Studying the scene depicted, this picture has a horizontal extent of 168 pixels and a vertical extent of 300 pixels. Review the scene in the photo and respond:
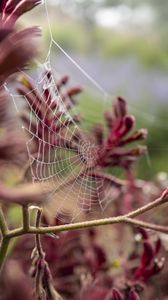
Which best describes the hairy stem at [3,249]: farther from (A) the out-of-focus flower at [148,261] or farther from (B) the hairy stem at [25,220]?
(A) the out-of-focus flower at [148,261]

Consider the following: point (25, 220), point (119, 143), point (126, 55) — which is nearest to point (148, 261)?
point (119, 143)

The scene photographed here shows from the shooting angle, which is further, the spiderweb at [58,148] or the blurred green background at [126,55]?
the blurred green background at [126,55]

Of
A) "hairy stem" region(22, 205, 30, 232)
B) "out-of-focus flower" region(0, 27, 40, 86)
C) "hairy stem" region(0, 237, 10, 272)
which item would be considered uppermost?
"out-of-focus flower" region(0, 27, 40, 86)

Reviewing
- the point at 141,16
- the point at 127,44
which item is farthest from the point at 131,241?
the point at 141,16

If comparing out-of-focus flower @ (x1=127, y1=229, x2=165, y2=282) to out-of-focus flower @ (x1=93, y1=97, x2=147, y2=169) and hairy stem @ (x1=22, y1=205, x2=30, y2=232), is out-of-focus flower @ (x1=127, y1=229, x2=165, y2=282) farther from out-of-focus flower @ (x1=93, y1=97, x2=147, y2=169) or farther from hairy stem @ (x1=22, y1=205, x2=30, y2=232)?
hairy stem @ (x1=22, y1=205, x2=30, y2=232)

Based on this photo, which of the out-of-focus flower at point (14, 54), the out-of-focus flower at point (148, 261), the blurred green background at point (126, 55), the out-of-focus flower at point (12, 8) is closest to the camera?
the out-of-focus flower at point (14, 54)

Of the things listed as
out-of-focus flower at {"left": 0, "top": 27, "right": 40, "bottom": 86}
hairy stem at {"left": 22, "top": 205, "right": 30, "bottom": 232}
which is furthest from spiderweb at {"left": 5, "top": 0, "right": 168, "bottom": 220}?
out-of-focus flower at {"left": 0, "top": 27, "right": 40, "bottom": 86}

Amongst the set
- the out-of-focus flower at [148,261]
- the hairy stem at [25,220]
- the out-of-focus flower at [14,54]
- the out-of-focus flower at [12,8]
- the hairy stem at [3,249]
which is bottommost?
the out-of-focus flower at [148,261]

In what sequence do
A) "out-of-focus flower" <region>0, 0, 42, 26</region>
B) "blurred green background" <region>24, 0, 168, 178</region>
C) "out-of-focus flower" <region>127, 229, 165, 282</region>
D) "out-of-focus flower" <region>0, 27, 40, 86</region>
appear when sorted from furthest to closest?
1. "blurred green background" <region>24, 0, 168, 178</region>
2. "out-of-focus flower" <region>127, 229, 165, 282</region>
3. "out-of-focus flower" <region>0, 0, 42, 26</region>
4. "out-of-focus flower" <region>0, 27, 40, 86</region>

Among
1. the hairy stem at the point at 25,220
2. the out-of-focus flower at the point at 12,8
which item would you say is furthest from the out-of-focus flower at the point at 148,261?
the out-of-focus flower at the point at 12,8
